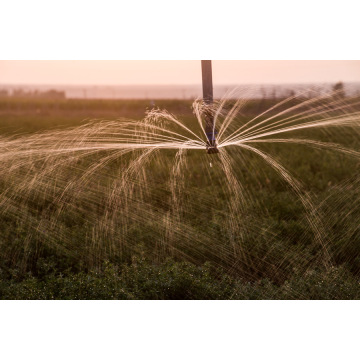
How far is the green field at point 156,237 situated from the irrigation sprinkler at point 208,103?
0.08 meters

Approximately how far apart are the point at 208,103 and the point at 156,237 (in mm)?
755

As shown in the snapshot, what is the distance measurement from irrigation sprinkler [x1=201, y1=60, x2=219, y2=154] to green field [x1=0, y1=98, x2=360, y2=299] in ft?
0.25

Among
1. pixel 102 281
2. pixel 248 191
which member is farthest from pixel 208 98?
pixel 102 281

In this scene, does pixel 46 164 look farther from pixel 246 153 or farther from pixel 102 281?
pixel 246 153

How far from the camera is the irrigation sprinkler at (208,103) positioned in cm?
235

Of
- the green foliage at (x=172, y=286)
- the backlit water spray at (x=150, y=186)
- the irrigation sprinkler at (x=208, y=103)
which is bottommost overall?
the green foliage at (x=172, y=286)

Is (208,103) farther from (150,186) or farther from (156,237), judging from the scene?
(156,237)

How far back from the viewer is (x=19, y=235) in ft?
8.11

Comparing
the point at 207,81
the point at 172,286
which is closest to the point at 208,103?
the point at 207,81

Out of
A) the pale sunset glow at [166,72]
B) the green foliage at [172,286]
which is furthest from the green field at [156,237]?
the pale sunset glow at [166,72]

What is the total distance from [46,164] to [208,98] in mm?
930

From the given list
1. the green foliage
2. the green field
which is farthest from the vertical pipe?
the green foliage

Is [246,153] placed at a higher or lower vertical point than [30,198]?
higher

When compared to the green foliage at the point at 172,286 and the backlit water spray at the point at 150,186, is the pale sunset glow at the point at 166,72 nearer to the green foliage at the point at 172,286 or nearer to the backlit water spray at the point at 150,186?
the backlit water spray at the point at 150,186
